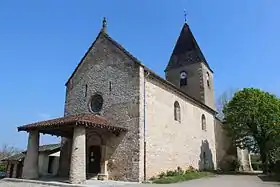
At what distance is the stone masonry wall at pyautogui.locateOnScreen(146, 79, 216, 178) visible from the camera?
57.7ft

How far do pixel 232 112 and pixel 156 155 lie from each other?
1137cm

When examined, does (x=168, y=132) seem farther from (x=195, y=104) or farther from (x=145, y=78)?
(x=195, y=104)

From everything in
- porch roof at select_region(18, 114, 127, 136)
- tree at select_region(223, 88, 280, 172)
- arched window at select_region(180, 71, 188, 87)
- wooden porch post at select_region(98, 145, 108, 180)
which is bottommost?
wooden porch post at select_region(98, 145, 108, 180)

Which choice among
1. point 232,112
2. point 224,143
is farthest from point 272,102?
point 224,143

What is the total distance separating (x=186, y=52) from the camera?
3369 centimetres

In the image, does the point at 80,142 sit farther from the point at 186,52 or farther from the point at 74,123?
the point at 186,52

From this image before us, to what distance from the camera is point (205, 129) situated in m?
26.7

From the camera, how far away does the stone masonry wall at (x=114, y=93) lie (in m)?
16.4

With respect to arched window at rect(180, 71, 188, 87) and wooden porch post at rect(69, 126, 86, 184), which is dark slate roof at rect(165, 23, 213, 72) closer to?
arched window at rect(180, 71, 188, 87)

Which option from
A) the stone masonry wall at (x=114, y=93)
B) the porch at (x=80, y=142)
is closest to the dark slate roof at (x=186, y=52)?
the stone masonry wall at (x=114, y=93)

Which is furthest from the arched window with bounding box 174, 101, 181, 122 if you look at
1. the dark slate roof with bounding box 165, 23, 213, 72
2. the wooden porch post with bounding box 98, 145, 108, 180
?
the dark slate roof with bounding box 165, 23, 213, 72

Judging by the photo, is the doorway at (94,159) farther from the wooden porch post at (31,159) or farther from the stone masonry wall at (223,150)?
the stone masonry wall at (223,150)

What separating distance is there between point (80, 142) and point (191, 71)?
67.7 feet

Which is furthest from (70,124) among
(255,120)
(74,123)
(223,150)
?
(223,150)
